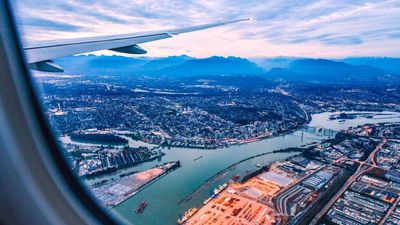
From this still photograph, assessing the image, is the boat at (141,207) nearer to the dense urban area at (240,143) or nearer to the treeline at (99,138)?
the dense urban area at (240,143)

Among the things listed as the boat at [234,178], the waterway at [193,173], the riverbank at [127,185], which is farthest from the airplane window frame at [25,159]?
the boat at [234,178]

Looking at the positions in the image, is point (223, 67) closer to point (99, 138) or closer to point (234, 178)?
point (99, 138)

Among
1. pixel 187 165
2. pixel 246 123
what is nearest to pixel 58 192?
pixel 187 165

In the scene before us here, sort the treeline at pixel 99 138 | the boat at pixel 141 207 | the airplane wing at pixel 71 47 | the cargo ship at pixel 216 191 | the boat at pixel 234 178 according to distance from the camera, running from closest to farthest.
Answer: the airplane wing at pixel 71 47 < the boat at pixel 141 207 < the cargo ship at pixel 216 191 < the boat at pixel 234 178 < the treeline at pixel 99 138

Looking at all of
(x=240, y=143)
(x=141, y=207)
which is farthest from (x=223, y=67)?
(x=141, y=207)

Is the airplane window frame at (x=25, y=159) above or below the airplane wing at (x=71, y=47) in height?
below

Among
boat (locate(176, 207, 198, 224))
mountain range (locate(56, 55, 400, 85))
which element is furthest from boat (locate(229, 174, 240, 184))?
mountain range (locate(56, 55, 400, 85))
